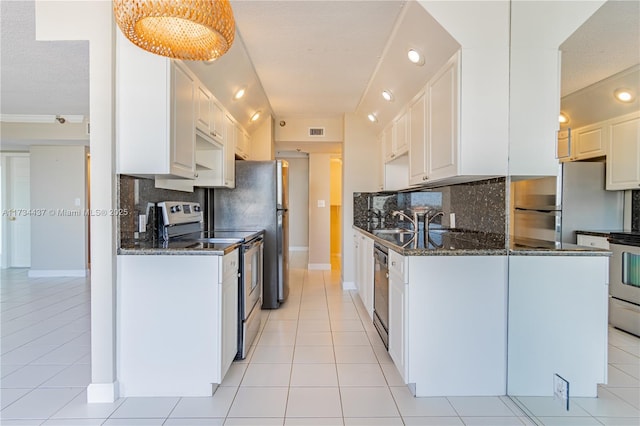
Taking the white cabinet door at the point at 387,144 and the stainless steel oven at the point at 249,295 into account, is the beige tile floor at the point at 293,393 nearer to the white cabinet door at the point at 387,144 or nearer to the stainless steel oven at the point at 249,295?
the stainless steel oven at the point at 249,295

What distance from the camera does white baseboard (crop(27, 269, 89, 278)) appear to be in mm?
5336

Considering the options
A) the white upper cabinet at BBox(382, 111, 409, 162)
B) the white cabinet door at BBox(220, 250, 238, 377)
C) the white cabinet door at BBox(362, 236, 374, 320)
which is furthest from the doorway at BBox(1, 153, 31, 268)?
the white upper cabinet at BBox(382, 111, 409, 162)

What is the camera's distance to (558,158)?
6.32 feet

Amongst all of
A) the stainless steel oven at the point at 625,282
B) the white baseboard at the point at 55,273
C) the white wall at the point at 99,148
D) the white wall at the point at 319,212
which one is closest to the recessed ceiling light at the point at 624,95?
the stainless steel oven at the point at 625,282

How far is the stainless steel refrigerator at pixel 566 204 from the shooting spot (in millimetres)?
1624

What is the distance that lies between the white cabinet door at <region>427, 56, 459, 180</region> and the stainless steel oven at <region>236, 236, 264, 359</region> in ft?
5.16

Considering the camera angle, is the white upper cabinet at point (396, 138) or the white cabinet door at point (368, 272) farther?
the white upper cabinet at point (396, 138)

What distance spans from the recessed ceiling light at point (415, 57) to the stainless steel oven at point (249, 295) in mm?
1914

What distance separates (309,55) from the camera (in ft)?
9.96

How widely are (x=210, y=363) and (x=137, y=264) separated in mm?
735

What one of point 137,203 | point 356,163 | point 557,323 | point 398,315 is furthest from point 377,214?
point 137,203

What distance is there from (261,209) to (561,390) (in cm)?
296

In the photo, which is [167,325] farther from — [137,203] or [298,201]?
[298,201]

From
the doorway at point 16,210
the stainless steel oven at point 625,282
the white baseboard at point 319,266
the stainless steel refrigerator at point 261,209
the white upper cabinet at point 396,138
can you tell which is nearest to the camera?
the stainless steel oven at point 625,282
